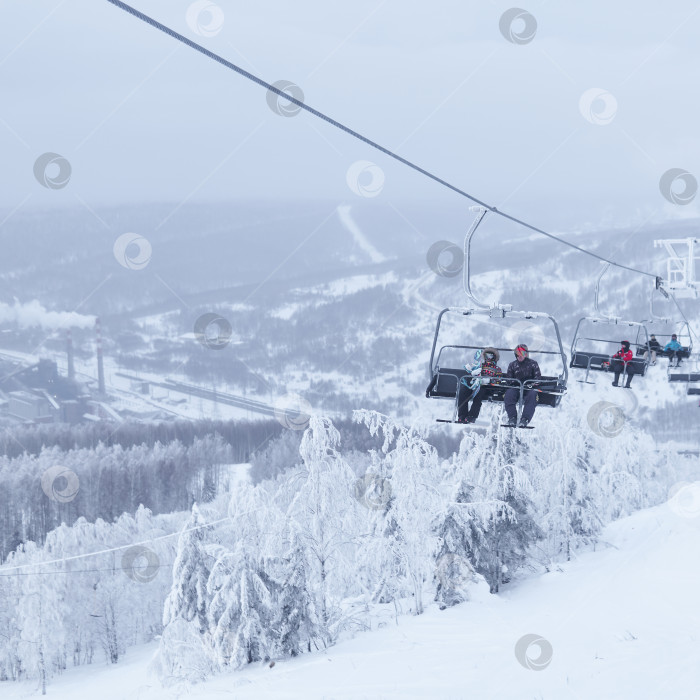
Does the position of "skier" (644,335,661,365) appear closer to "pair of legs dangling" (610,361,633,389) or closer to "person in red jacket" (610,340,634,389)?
"person in red jacket" (610,340,634,389)

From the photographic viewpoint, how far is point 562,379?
1167cm

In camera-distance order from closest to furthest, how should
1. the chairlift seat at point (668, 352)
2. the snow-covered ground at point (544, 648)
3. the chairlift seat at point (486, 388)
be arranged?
the chairlift seat at point (486, 388) → the snow-covered ground at point (544, 648) → the chairlift seat at point (668, 352)

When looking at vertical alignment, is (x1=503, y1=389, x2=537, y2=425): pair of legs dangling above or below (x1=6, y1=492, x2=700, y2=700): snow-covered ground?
above

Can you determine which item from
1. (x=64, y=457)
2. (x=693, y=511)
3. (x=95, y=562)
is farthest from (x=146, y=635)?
(x=64, y=457)

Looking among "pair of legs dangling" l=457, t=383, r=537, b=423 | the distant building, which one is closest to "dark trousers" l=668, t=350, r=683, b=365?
"pair of legs dangling" l=457, t=383, r=537, b=423

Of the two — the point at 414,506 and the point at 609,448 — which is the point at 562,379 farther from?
the point at 609,448

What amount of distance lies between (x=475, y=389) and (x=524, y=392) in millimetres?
838

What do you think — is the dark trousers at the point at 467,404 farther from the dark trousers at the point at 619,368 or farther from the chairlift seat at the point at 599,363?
the dark trousers at the point at 619,368

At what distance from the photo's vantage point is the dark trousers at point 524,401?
1219cm

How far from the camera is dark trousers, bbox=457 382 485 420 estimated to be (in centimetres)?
1259

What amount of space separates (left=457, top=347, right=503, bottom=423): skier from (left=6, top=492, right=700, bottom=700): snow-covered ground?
5.34 metres

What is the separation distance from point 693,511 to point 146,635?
122 ft

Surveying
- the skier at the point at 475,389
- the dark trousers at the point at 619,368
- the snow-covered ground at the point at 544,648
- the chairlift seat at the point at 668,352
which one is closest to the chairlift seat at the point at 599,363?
the dark trousers at the point at 619,368

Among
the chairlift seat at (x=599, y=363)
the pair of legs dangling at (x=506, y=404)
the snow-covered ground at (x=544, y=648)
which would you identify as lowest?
the snow-covered ground at (x=544, y=648)
